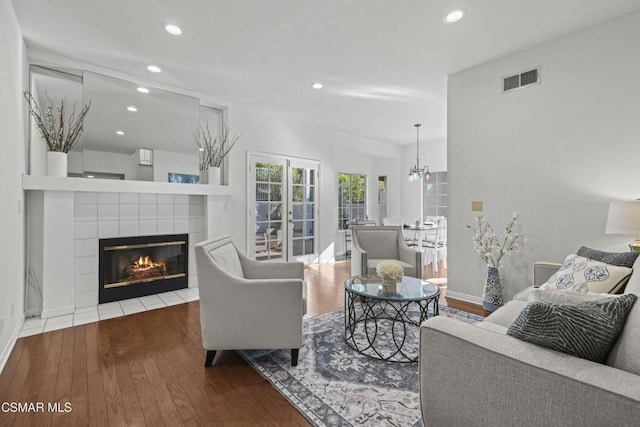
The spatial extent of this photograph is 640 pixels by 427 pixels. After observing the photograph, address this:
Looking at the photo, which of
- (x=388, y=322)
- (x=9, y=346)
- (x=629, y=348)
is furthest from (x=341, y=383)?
(x=9, y=346)

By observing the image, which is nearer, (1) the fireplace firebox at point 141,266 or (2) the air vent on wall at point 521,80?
(2) the air vent on wall at point 521,80

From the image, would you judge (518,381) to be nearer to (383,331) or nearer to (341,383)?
(341,383)

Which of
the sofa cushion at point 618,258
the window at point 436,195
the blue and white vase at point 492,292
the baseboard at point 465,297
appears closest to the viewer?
the sofa cushion at point 618,258

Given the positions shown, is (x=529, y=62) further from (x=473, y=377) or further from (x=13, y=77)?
(x=13, y=77)

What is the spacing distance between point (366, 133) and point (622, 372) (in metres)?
6.06

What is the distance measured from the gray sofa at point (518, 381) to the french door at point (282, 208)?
4014 mm

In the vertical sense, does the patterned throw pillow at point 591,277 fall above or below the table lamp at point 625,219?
below

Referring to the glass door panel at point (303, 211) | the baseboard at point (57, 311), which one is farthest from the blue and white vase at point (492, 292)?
the baseboard at point (57, 311)

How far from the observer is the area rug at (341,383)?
5.41ft

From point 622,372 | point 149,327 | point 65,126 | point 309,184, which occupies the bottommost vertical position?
point 149,327

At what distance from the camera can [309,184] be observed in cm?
585

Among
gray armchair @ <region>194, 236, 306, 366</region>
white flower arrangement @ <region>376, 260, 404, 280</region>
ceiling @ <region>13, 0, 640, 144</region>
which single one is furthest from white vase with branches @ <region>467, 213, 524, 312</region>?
gray armchair @ <region>194, 236, 306, 366</region>

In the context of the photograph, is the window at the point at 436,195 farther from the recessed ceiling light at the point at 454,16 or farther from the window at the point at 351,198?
the recessed ceiling light at the point at 454,16

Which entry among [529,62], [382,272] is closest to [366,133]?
[529,62]
